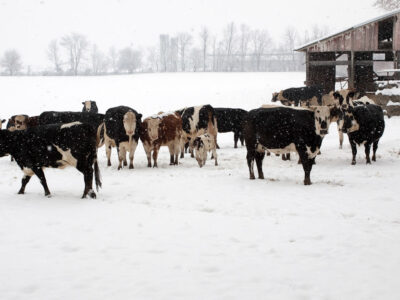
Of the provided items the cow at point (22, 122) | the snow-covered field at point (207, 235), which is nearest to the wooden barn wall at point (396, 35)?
the snow-covered field at point (207, 235)


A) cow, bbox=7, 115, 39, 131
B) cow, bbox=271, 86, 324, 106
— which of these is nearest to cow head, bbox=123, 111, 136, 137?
cow, bbox=7, 115, 39, 131

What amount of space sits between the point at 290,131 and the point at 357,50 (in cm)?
1848

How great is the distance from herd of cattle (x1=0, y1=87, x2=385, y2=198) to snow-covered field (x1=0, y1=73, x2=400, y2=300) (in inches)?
24.6

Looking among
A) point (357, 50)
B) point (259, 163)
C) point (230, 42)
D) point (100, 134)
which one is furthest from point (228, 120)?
point (230, 42)

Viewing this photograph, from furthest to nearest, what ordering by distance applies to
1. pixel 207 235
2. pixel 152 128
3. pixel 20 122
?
1. pixel 20 122
2. pixel 152 128
3. pixel 207 235

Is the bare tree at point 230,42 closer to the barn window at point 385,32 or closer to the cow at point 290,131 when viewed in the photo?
the barn window at point 385,32

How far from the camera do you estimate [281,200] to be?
749 cm

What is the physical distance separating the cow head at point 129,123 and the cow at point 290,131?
3.47 metres

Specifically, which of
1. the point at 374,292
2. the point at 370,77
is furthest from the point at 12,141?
the point at 370,77

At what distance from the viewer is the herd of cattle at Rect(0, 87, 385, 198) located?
809 cm

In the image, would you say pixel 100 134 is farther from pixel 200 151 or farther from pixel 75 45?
pixel 75 45

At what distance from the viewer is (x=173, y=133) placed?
40.0 feet

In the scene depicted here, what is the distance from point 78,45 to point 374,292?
287 feet

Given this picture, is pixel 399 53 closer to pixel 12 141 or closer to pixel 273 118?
pixel 273 118
